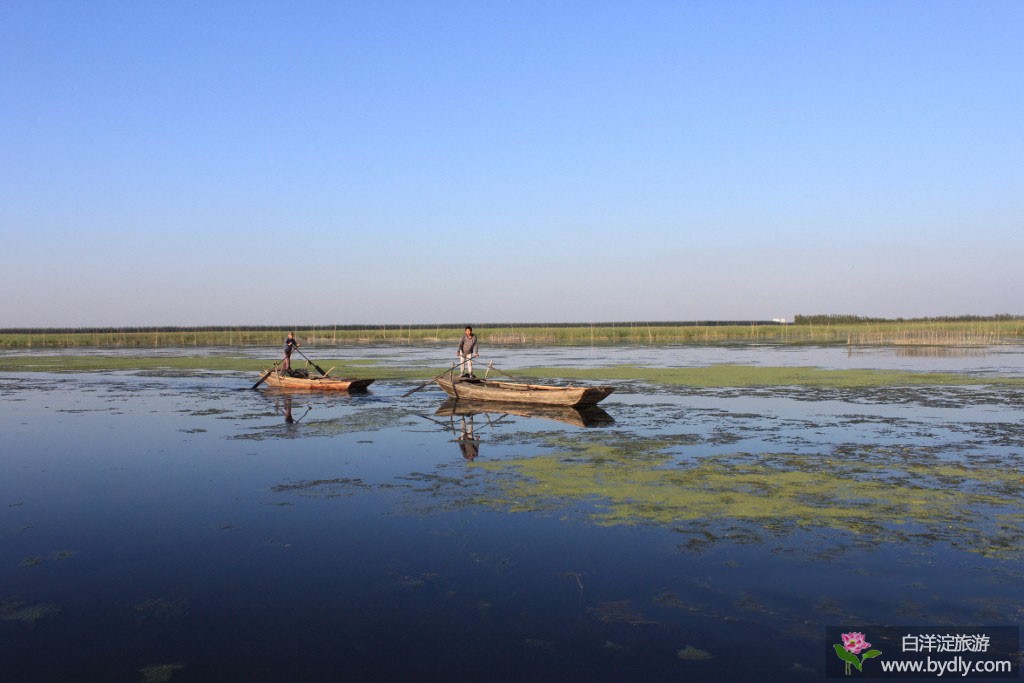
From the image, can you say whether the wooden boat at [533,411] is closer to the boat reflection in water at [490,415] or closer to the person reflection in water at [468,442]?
the boat reflection in water at [490,415]

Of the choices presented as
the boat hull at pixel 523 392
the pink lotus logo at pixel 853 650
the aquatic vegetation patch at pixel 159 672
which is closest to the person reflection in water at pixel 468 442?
the boat hull at pixel 523 392

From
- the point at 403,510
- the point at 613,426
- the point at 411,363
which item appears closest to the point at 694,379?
the point at 613,426

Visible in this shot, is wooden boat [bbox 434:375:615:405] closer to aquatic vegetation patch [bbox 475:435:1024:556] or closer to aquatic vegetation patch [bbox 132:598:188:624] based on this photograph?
aquatic vegetation patch [bbox 475:435:1024:556]

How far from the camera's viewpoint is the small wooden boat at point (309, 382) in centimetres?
2150

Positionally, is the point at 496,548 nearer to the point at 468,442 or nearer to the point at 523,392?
the point at 468,442

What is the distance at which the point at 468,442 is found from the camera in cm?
1303

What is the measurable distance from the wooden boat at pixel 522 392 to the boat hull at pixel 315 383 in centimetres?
283

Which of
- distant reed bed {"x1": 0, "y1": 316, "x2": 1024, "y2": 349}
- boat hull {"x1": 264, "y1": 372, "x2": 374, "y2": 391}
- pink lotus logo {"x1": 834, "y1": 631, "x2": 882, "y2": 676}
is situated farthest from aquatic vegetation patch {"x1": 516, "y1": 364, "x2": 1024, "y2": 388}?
distant reed bed {"x1": 0, "y1": 316, "x2": 1024, "y2": 349}

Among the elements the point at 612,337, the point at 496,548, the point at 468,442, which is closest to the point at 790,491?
the point at 496,548

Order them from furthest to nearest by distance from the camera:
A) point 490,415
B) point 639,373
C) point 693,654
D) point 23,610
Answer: point 639,373, point 490,415, point 23,610, point 693,654

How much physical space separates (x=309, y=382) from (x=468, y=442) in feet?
34.6

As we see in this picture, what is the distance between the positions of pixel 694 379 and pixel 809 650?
20704 millimetres

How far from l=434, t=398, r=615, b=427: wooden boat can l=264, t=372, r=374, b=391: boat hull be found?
350cm

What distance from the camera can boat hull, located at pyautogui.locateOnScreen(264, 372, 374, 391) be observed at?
2148 cm
